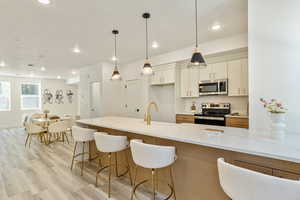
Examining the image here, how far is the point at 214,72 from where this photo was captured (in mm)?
4223

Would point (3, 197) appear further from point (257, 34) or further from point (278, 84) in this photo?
point (257, 34)

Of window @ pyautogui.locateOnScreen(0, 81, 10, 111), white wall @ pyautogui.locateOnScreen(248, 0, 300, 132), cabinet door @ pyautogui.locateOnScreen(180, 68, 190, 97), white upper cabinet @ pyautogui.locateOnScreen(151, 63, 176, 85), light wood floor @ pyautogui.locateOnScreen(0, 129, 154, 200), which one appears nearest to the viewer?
white wall @ pyautogui.locateOnScreen(248, 0, 300, 132)

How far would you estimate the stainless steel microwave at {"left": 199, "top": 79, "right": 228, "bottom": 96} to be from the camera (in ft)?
13.3

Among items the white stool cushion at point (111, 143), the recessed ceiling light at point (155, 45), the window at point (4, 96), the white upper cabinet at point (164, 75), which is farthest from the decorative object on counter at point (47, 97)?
the white stool cushion at point (111, 143)

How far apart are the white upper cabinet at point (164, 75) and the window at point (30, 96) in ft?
23.9

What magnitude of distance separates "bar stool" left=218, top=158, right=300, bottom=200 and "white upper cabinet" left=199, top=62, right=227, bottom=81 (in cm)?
341

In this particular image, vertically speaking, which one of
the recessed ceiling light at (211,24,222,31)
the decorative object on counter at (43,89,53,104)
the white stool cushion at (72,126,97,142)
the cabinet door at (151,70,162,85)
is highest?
the recessed ceiling light at (211,24,222,31)

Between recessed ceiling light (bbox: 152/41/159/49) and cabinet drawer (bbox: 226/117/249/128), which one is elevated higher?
recessed ceiling light (bbox: 152/41/159/49)

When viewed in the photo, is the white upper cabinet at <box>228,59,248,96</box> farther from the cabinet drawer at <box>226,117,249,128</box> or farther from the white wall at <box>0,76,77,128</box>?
the white wall at <box>0,76,77,128</box>

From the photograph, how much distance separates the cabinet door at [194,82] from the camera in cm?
455

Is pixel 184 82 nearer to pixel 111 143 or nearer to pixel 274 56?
pixel 274 56

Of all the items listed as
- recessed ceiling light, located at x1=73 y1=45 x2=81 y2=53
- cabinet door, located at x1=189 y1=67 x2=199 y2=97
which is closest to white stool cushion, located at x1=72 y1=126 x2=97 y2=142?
recessed ceiling light, located at x1=73 y1=45 x2=81 y2=53

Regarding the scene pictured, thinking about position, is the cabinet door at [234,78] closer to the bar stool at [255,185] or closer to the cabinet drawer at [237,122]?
the cabinet drawer at [237,122]

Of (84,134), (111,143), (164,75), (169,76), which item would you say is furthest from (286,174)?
(164,75)
